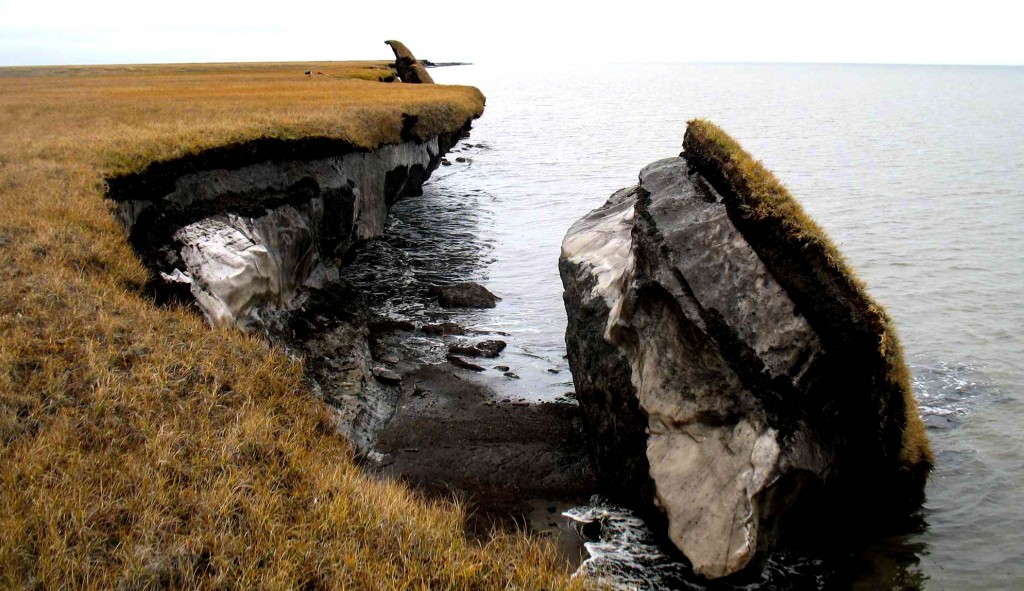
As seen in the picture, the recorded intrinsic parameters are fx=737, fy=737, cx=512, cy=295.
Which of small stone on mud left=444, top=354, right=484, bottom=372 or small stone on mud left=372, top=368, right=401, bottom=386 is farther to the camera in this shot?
small stone on mud left=444, top=354, right=484, bottom=372

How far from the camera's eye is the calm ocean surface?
1086 cm

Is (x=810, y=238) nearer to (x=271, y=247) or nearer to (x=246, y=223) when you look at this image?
(x=271, y=247)

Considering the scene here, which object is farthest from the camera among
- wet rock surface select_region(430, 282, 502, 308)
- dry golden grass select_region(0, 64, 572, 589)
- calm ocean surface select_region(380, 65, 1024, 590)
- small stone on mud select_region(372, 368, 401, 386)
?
wet rock surface select_region(430, 282, 502, 308)

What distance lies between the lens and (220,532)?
6.18m

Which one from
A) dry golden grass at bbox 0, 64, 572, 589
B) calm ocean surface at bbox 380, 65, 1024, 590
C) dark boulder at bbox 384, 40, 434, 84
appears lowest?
calm ocean surface at bbox 380, 65, 1024, 590

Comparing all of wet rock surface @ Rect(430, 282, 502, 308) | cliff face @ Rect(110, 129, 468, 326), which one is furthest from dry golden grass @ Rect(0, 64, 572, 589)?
wet rock surface @ Rect(430, 282, 502, 308)

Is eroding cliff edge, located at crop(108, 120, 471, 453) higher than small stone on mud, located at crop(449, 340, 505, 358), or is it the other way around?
eroding cliff edge, located at crop(108, 120, 471, 453)

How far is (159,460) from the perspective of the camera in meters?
7.02

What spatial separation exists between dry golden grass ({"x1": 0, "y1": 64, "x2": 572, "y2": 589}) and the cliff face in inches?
34.0

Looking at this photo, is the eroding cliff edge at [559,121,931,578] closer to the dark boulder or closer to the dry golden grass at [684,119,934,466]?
the dry golden grass at [684,119,934,466]

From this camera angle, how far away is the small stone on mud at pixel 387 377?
13.9 m

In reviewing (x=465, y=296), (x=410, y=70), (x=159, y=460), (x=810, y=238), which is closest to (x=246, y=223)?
(x=465, y=296)

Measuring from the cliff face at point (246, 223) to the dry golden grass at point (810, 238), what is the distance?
8.06 metres

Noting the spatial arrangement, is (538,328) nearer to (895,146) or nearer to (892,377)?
(892,377)
